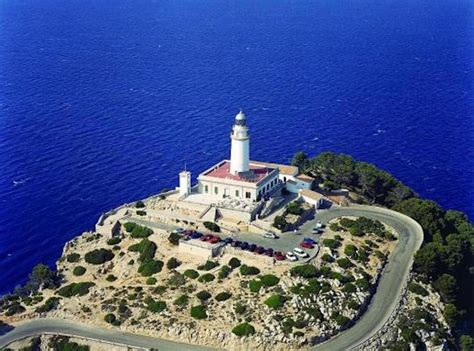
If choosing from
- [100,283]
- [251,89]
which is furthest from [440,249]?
[251,89]

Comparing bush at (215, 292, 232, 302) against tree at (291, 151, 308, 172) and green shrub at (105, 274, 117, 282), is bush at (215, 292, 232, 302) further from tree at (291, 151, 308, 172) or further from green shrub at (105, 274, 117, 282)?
tree at (291, 151, 308, 172)

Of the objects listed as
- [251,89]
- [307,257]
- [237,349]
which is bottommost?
[237,349]

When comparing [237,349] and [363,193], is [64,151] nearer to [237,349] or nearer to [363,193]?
[363,193]

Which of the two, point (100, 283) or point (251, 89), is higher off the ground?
point (251, 89)

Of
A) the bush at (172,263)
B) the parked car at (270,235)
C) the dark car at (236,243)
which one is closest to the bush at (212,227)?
the dark car at (236,243)

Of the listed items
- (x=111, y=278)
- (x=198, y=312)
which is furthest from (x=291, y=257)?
(x=111, y=278)

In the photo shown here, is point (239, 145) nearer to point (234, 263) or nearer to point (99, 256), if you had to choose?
point (234, 263)

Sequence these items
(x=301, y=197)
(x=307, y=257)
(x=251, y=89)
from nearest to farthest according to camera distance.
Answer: (x=307, y=257), (x=301, y=197), (x=251, y=89)
